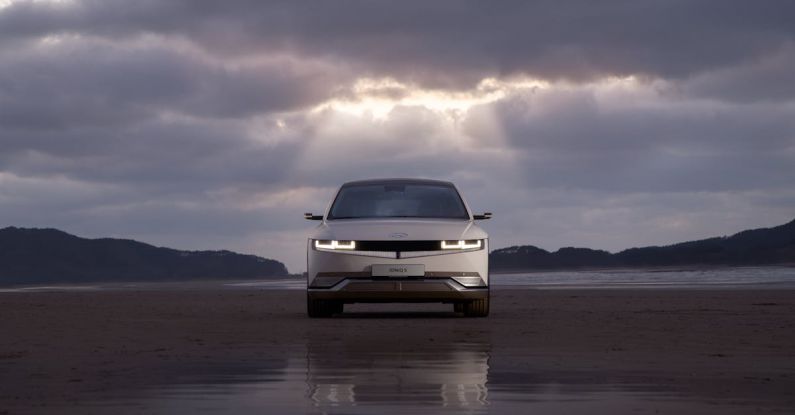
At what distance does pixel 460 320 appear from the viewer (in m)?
15.2

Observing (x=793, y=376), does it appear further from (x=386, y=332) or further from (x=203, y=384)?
(x=386, y=332)

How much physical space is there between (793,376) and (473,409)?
2.91 metres

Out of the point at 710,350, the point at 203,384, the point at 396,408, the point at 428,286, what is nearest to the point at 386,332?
the point at 428,286

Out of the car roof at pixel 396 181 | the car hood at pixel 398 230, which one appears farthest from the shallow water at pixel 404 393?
the car roof at pixel 396 181

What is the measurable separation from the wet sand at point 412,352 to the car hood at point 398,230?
1.02 metres

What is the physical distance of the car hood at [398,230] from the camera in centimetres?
1524

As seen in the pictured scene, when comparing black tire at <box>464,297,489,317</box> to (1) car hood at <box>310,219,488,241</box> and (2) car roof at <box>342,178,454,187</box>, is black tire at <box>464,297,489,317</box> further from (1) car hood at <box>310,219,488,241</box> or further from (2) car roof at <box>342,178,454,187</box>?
(2) car roof at <box>342,178,454,187</box>

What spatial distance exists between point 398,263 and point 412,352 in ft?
16.1

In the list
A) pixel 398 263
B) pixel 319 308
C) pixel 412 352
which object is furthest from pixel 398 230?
pixel 412 352

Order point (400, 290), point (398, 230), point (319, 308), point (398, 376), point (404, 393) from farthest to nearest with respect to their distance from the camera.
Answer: point (319, 308), point (398, 230), point (400, 290), point (398, 376), point (404, 393)

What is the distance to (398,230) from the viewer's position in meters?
15.3

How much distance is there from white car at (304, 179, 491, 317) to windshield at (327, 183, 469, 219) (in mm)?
449

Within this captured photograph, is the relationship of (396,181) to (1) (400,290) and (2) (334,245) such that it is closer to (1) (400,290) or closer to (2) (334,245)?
(2) (334,245)

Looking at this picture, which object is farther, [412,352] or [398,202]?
[398,202]
